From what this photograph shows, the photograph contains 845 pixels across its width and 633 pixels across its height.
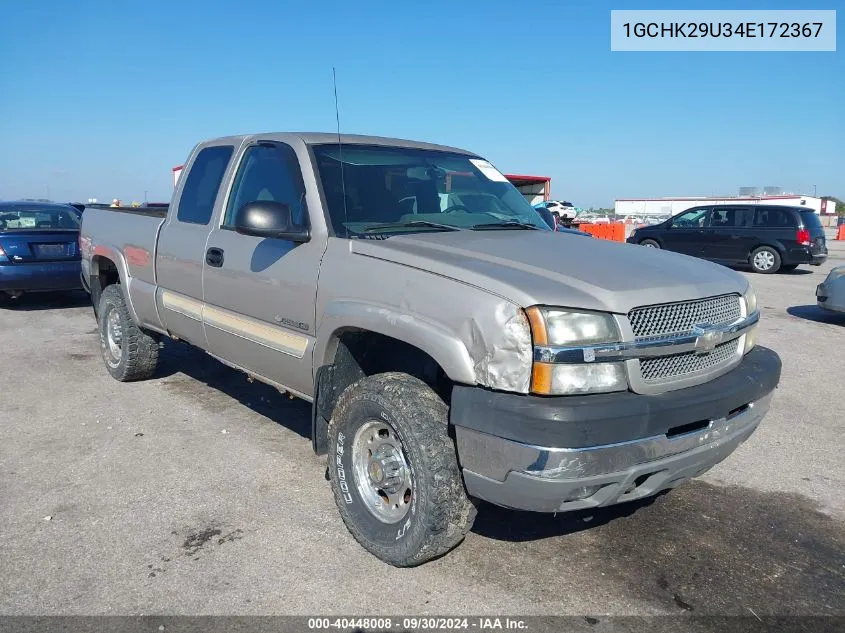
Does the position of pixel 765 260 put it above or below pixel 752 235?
below

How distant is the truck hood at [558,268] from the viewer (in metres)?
2.77

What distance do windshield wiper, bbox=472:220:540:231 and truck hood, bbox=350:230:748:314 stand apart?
0.72ft

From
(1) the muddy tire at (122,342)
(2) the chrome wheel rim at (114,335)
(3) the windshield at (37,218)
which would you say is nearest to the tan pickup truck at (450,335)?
(1) the muddy tire at (122,342)

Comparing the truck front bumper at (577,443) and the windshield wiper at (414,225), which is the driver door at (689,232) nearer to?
the windshield wiper at (414,225)

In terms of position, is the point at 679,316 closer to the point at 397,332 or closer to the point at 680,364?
the point at 680,364

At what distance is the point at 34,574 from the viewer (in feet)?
10.3

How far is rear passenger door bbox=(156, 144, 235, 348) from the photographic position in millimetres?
4578

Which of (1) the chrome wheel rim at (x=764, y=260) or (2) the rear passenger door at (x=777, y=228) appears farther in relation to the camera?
(1) the chrome wheel rim at (x=764, y=260)

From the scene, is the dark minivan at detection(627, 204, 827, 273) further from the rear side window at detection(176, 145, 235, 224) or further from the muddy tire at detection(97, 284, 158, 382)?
the rear side window at detection(176, 145, 235, 224)

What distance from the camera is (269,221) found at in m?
3.48

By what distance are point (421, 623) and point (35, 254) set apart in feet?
29.0

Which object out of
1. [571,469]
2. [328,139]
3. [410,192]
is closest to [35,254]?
[328,139]

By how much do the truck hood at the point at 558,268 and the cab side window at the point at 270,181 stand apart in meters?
0.67

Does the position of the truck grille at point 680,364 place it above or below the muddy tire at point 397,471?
above
